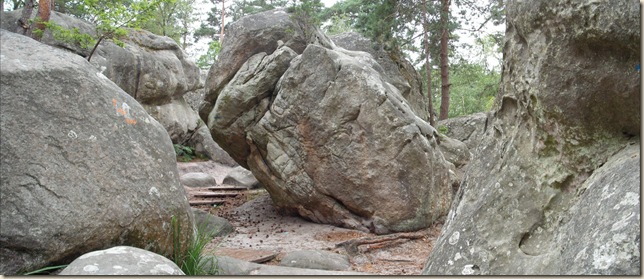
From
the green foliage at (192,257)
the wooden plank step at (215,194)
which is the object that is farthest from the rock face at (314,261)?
the wooden plank step at (215,194)

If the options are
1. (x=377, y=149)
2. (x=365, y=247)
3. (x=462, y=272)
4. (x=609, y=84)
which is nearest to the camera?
(x=609, y=84)

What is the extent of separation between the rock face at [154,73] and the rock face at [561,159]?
10.3 m

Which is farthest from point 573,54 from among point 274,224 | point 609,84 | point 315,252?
point 274,224

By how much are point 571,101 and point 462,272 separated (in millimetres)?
1141

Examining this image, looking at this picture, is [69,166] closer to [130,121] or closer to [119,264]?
[130,121]

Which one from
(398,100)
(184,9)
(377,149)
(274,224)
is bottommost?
(274,224)

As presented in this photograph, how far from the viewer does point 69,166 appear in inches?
124

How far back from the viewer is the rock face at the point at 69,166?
2891 millimetres

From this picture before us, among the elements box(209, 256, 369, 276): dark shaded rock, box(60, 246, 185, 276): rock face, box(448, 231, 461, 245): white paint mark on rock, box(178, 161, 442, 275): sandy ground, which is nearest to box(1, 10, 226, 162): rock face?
box(178, 161, 442, 275): sandy ground

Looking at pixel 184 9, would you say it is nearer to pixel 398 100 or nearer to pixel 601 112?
pixel 398 100

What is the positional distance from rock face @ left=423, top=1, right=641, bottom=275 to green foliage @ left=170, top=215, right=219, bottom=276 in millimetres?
1822

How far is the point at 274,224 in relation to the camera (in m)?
9.53

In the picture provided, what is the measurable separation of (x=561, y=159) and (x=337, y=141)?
19.0 ft

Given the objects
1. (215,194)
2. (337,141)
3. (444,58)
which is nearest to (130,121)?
(337,141)
